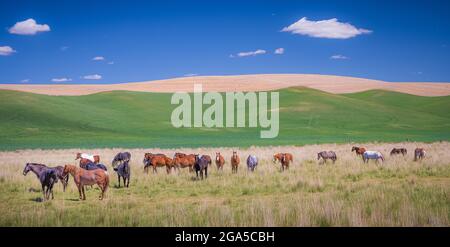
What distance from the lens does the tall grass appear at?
26.7ft

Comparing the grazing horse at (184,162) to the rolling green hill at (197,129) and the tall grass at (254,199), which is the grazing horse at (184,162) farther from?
the rolling green hill at (197,129)

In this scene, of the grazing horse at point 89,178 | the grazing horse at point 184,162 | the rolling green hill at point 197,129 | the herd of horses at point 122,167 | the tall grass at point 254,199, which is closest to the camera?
the tall grass at point 254,199

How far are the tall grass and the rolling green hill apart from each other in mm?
30360

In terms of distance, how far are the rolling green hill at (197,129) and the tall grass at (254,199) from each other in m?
30.4

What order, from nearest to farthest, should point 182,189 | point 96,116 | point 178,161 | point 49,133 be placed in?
point 182,189 → point 178,161 → point 49,133 → point 96,116

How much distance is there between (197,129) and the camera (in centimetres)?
6475

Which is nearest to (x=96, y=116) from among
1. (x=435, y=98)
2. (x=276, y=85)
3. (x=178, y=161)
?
(x=276, y=85)

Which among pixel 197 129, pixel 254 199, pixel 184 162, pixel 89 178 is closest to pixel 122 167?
pixel 89 178

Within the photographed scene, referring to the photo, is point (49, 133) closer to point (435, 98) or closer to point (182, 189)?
point (182, 189)

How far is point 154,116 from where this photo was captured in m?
75.8

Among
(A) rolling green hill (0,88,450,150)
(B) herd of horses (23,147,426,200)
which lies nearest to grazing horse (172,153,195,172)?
(B) herd of horses (23,147,426,200)

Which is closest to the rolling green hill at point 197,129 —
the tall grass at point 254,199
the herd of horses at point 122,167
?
the herd of horses at point 122,167

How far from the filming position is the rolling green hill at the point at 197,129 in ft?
174
